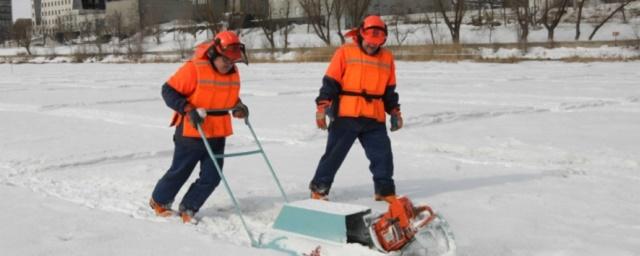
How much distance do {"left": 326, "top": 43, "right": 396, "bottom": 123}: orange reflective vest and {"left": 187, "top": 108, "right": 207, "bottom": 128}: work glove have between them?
1.13 m

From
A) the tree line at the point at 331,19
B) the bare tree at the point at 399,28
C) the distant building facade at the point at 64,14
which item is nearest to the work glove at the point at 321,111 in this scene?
the tree line at the point at 331,19

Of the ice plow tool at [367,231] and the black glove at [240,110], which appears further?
the black glove at [240,110]

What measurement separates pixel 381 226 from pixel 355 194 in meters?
2.21

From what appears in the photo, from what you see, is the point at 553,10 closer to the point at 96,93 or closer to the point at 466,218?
the point at 96,93

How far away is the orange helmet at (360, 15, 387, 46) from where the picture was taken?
521 cm

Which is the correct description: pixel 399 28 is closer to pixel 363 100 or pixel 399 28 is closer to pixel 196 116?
pixel 363 100

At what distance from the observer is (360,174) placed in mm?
7039

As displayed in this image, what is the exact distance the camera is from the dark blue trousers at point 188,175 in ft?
16.9

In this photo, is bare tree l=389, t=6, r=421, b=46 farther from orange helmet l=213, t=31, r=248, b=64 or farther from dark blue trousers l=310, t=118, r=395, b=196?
orange helmet l=213, t=31, r=248, b=64

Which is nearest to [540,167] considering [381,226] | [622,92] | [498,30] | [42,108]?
[381,226]

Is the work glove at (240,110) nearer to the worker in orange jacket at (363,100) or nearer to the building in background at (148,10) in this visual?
the worker in orange jacket at (363,100)

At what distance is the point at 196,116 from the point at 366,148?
1510 millimetres

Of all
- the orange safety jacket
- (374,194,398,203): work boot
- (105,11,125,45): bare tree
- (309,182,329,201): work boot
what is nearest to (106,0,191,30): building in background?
(105,11,125,45): bare tree

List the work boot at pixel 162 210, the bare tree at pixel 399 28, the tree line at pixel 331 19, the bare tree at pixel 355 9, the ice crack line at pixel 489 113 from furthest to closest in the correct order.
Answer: the bare tree at pixel 355 9, the bare tree at pixel 399 28, the tree line at pixel 331 19, the ice crack line at pixel 489 113, the work boot at pixel 162 210
